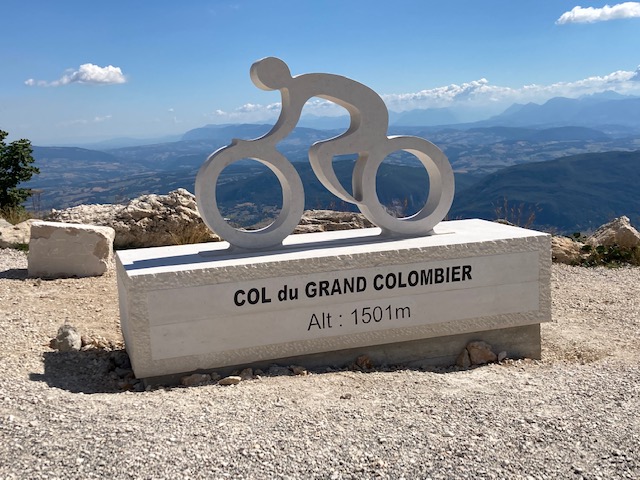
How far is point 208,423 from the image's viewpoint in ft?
14.9

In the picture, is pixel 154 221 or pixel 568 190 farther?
pixel 568 190

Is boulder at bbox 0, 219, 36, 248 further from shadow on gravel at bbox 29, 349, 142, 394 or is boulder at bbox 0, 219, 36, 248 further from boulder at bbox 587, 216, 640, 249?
boulder at bbox 587, 216, 640, 249

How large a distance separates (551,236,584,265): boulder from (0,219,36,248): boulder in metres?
10.2

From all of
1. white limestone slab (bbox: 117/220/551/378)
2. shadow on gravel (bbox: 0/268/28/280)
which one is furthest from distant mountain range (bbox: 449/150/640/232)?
white limestone slab (bbox: 117/220/551/378)

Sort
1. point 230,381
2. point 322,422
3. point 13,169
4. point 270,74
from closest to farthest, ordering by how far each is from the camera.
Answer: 1. point 322,422
2. point 230,381
3. point 270,74
4. point 13,169

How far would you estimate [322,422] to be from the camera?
15.2 feet

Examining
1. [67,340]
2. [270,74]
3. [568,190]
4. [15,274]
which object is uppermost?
[270,74]

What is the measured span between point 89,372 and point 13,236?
22.6ft

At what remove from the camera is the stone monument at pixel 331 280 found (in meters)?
5.77

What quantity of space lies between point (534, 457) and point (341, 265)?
106 inches

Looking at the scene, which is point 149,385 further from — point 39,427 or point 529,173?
point 529,173

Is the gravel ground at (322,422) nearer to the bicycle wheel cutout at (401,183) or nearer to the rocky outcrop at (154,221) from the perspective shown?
the rocky outcrop at (154,221)

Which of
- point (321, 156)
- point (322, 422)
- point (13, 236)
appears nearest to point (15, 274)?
point (13, 236)

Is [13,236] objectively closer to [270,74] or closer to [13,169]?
[13,169]
